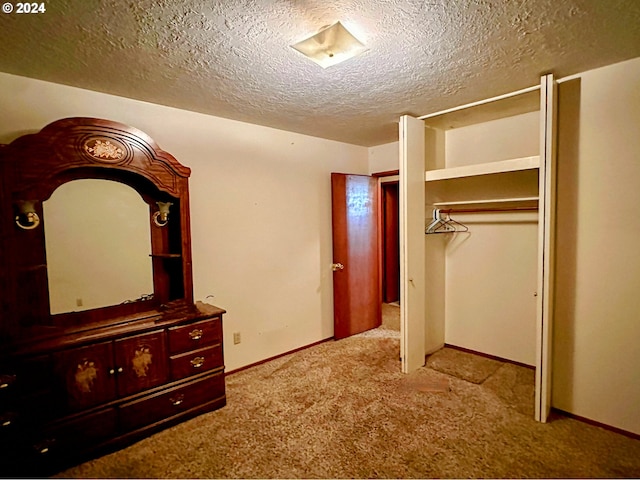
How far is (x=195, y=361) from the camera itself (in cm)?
242

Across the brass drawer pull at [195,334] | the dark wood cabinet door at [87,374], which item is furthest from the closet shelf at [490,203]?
the dark wood cabinet door at [87,374]

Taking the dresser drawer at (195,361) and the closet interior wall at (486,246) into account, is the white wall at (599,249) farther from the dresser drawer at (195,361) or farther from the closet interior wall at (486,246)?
the dresser drawer at (195,361)

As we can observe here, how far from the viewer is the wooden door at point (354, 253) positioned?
3.93 meters

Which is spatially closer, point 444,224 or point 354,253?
point 444,224

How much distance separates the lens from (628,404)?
84.9 inches

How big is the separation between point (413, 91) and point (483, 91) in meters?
0.55

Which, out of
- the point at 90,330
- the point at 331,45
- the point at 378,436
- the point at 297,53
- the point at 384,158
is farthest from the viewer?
the point at 384,158

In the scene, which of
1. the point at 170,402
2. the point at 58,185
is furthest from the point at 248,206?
the point at 170,402

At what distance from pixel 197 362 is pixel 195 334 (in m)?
0.22

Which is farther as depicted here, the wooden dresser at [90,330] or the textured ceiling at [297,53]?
the wooden dresser at [90,330]

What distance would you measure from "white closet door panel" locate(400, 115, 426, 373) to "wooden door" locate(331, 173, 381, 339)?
→ 1.03 meters

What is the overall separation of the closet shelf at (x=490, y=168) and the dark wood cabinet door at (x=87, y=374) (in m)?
2.94

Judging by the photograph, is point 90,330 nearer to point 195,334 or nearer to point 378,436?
point 195,334

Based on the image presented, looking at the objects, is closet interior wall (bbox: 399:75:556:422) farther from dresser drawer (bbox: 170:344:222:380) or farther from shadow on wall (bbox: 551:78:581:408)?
dresser drawer (bbox: 170:344:222:380)
